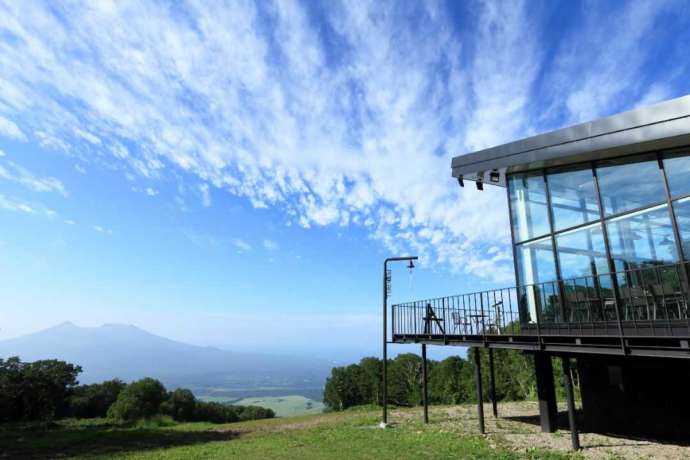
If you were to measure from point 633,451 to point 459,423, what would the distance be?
6016 mm

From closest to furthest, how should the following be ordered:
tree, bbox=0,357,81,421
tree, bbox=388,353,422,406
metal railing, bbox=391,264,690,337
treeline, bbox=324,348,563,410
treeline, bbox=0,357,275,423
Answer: metal railing, bbox=391,264,690,337, treeline, bbox=324,348,563,410, tree, bbox=0,357,81,421, treeline, bbox=0,357,275,423, tree, bbox=388,353,422,406

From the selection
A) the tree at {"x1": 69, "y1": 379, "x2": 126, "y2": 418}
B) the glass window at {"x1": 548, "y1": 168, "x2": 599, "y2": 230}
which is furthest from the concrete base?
the tree at {"x1": 69, "y1": 379, "x2": 126, "y2": 418}

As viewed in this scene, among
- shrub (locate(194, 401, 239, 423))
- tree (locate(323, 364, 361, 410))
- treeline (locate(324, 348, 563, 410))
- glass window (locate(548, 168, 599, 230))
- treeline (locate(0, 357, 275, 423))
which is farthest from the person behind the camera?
shrub (locate(194, 401, 239, 423))

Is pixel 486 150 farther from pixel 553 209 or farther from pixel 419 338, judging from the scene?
pixel 419 338

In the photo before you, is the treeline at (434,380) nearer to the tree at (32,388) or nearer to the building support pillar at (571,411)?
the building support pillar at (571,411)

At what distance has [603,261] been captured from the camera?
10.1 metres

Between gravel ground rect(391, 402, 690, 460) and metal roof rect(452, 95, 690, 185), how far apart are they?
23.4 ft

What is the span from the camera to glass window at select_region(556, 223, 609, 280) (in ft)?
33.8

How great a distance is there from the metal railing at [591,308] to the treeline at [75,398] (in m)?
31.8

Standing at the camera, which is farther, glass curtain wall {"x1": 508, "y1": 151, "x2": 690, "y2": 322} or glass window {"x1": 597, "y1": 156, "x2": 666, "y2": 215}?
glass window {"x1": 597, "y1": 156, "x2": 666, "y2": 215}

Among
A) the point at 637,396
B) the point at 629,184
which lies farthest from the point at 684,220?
the point at 637,396

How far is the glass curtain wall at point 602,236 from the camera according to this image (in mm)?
8875

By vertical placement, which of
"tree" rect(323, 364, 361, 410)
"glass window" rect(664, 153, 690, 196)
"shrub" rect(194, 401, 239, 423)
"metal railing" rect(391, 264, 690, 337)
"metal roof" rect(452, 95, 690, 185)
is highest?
"metal roof" rect(452, 95, 690, 185)

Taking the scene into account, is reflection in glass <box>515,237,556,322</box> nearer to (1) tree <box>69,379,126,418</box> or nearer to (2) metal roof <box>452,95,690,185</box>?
(2) metal roof <box>452,95,690,185</box>
